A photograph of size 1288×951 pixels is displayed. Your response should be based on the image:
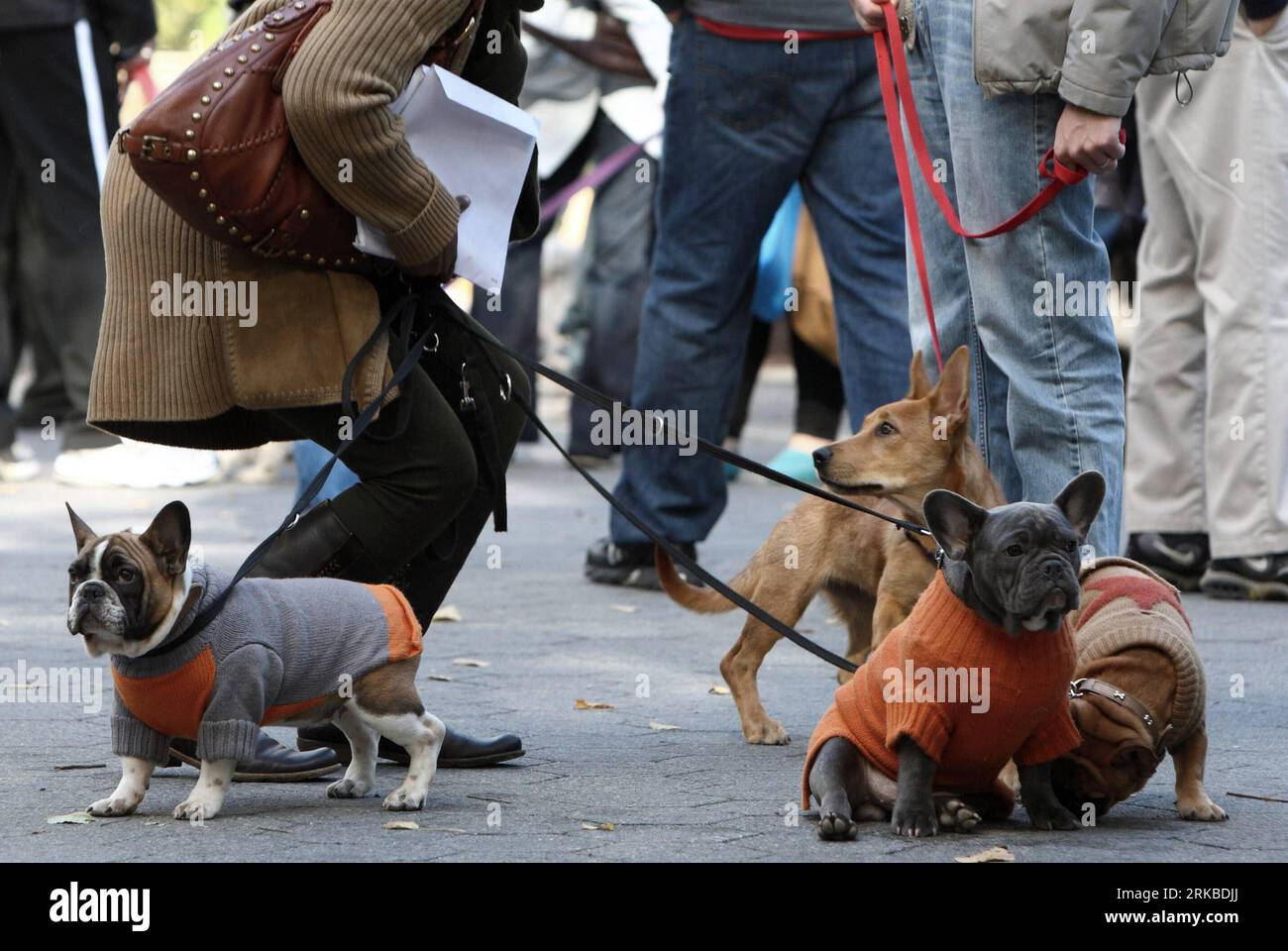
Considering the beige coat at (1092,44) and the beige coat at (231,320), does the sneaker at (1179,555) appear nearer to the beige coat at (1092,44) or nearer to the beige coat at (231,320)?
the beige coat at (1092,44)

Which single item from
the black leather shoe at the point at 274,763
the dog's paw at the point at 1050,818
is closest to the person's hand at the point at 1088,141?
the dog's paw at the point at 1050,818

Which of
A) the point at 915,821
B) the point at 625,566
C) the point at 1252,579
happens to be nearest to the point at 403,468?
the point at 915,821

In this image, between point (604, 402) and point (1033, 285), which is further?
point (1033, 285)

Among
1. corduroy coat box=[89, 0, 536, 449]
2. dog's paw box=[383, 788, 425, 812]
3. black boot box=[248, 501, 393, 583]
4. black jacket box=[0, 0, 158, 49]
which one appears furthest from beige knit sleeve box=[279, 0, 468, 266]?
black jacket box=[0, 0, 158, 49]

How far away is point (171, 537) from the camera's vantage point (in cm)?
374

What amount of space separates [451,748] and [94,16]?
5.70 m

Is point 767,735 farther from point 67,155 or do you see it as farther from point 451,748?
point 67,155

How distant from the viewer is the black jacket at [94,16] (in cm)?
864

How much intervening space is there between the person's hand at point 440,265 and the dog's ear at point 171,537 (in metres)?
0.71

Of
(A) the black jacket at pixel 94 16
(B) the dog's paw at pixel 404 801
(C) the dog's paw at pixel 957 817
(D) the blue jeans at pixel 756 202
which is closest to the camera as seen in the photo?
(C) the dog's paw at pixel 957 817

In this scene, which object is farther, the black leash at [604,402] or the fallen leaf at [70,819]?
the black leash at [604,402]
